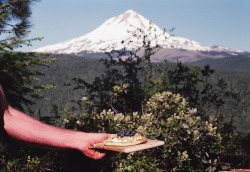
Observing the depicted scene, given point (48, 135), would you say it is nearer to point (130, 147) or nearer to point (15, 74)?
point (130, 147)

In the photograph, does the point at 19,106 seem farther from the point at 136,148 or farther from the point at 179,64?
the point at 136,148

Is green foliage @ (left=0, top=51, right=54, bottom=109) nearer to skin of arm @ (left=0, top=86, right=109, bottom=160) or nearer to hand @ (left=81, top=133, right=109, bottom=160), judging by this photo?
skin of arm @ (left=0, top=86, right=109, bottom=160)

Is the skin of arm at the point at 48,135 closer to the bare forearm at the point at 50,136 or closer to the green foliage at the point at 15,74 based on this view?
the bare forearm at the point at 50,136

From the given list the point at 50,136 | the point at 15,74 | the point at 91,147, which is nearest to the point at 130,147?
the point at 91,147

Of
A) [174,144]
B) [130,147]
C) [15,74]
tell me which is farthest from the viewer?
[15,74]

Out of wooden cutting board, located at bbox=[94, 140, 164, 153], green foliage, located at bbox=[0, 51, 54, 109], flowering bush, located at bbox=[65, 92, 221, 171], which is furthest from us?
green foliage, located at bbox=[0, 51, 54, 109]

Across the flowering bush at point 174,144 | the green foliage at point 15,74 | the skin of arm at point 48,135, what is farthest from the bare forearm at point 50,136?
the green foliage at point 15,74

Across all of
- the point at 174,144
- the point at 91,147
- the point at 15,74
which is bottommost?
the point at 174,144

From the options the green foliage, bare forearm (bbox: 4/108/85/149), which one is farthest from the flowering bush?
bare forearm (bbox: 4/108/85/149)

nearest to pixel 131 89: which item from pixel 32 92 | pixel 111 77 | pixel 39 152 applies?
pixel 111 77
